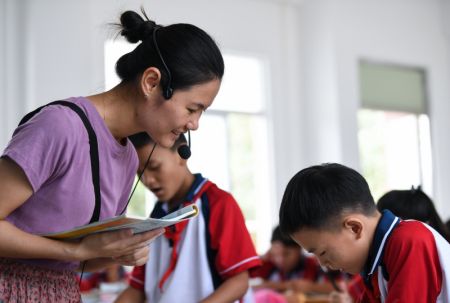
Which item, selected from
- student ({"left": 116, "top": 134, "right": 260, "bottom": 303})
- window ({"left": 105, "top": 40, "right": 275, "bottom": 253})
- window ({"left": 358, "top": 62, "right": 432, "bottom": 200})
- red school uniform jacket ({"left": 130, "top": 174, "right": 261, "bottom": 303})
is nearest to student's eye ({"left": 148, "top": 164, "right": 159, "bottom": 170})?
student ({"left": 116, "top": 134, "right": 260, "bottom": 303})

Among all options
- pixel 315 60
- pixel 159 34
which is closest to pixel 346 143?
pixel 315 60

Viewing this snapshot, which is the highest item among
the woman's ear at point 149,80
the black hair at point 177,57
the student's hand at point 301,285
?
the black hair at point 177,57

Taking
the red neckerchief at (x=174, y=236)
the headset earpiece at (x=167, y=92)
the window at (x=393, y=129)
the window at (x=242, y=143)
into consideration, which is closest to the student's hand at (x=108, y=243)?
the headset earpiece at (x=167, y=92)

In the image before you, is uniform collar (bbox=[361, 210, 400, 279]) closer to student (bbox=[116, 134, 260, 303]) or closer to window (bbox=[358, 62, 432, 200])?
student (bbox=[116, 134, 260, 303])

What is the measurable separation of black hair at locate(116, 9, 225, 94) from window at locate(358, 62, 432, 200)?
5139 mm

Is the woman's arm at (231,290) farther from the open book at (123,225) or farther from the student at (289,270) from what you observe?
the student at (289,270)

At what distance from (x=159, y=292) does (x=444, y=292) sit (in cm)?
87

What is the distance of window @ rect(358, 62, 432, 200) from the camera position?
651cm

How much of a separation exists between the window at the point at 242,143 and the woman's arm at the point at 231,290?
4047 millimetres

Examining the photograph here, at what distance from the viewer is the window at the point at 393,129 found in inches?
256

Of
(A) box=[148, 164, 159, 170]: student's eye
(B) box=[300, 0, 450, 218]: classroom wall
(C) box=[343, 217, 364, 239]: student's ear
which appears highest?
(B) box=[300, 0, 450, 218]: classroom wall

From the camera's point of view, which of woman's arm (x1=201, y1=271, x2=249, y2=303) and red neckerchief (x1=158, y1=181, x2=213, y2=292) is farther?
red neckerchief (x1=158, y1=181, x2=213, y2=292)

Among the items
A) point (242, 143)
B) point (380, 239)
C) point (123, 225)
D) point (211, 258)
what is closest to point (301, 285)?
point (211, 258)

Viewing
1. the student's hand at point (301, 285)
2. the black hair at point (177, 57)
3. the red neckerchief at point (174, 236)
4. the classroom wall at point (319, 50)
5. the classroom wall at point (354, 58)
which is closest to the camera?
the black hair at point (177, 57)
